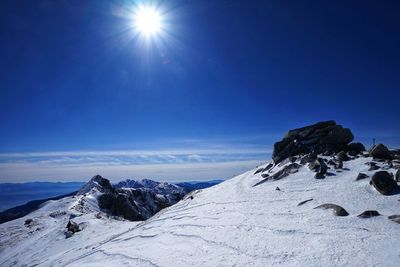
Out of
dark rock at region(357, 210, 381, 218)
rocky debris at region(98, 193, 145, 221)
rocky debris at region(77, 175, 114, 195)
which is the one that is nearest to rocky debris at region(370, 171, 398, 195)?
dark rock at region(357, 210, 381, 218)

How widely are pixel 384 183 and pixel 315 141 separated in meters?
14.8

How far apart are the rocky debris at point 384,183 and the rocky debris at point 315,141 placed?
11288 mm

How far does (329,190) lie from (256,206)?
3.77 m

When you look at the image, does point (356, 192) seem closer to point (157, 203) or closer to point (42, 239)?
point (42, 239)

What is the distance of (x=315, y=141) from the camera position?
2764 cm

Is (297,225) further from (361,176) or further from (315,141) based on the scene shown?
(315,141)

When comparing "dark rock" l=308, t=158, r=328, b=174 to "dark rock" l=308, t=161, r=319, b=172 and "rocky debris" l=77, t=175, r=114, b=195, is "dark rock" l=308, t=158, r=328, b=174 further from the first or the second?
"rocky debris" l=77, t=175, r=114, b=195

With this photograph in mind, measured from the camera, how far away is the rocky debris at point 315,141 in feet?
87.0

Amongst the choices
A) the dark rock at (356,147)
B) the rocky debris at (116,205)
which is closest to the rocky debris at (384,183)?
the dark rock at (356,147)

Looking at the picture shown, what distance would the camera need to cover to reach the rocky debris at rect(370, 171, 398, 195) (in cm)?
1284

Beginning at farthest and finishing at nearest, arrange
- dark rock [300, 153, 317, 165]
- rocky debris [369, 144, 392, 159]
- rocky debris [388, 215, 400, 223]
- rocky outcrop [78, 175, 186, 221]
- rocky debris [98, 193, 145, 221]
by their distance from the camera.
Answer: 1. rocky outcrop [78, 175, 186, 221]
2. rocky debris [98, 193, 145, 221]
3. dark rock [300, 153, 317, 165]
4. rocky debris [369, 144, 392, 159]
5. rocky debris [388, 215, 400, 223]

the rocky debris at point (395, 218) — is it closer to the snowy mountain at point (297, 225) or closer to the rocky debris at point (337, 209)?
the snowy mountain at point (297, 225)

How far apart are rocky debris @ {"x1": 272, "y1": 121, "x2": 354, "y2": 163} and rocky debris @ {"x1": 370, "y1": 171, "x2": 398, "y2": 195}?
11.3m

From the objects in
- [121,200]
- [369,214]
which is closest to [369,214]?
[369,214]
